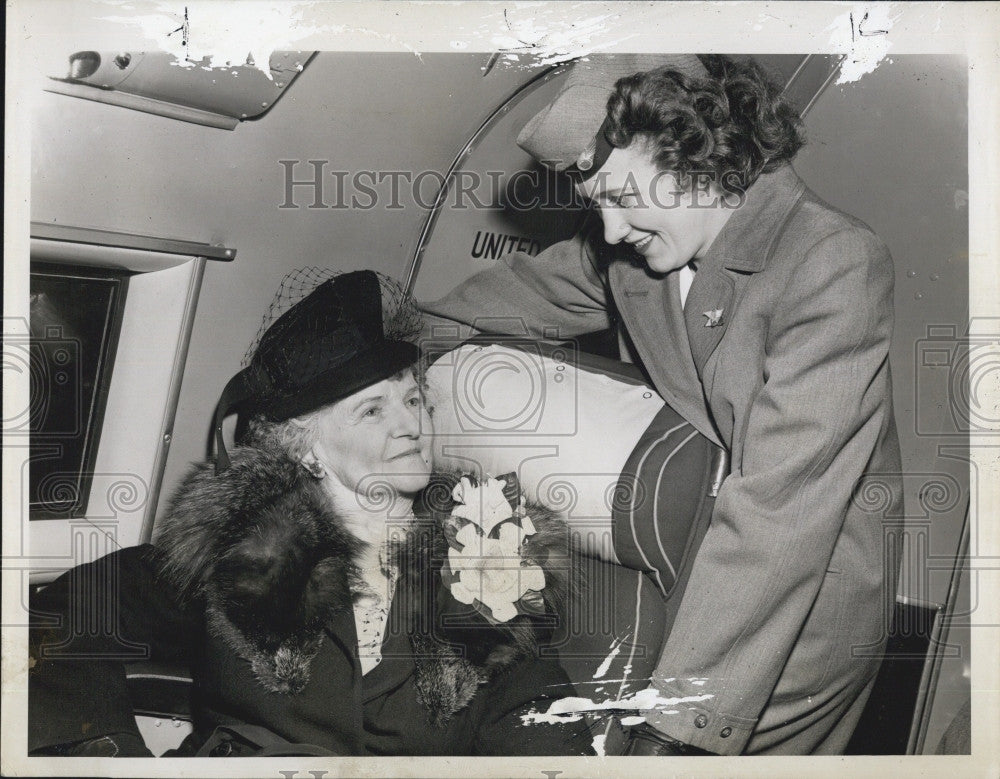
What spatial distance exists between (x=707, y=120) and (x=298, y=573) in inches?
50.4

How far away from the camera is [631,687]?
179 cm

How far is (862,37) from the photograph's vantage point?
1832 mm

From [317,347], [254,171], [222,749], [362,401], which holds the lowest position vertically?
[222,749]

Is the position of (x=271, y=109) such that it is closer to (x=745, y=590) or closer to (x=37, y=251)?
(x=37, y=251)

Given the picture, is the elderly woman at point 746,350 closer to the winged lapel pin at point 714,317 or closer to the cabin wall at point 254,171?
the winged lapel pin at point 714,317

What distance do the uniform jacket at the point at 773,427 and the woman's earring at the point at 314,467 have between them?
15.3 inches

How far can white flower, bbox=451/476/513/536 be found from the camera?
1.82m

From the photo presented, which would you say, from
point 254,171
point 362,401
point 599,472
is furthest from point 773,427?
point 254,171

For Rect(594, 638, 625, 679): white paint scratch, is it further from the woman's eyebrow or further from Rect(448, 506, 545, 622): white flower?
the woman's eyebrow

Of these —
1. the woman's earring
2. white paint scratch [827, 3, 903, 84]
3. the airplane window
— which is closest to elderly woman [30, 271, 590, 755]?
the woman's earring

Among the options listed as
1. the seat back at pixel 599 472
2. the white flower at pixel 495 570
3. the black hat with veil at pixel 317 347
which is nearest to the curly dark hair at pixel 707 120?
the seat back at pixel 599 472

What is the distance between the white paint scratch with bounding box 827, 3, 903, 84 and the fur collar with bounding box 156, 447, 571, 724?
117 cm

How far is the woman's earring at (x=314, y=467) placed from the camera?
1.81m

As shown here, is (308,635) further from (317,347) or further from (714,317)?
(714,317)
